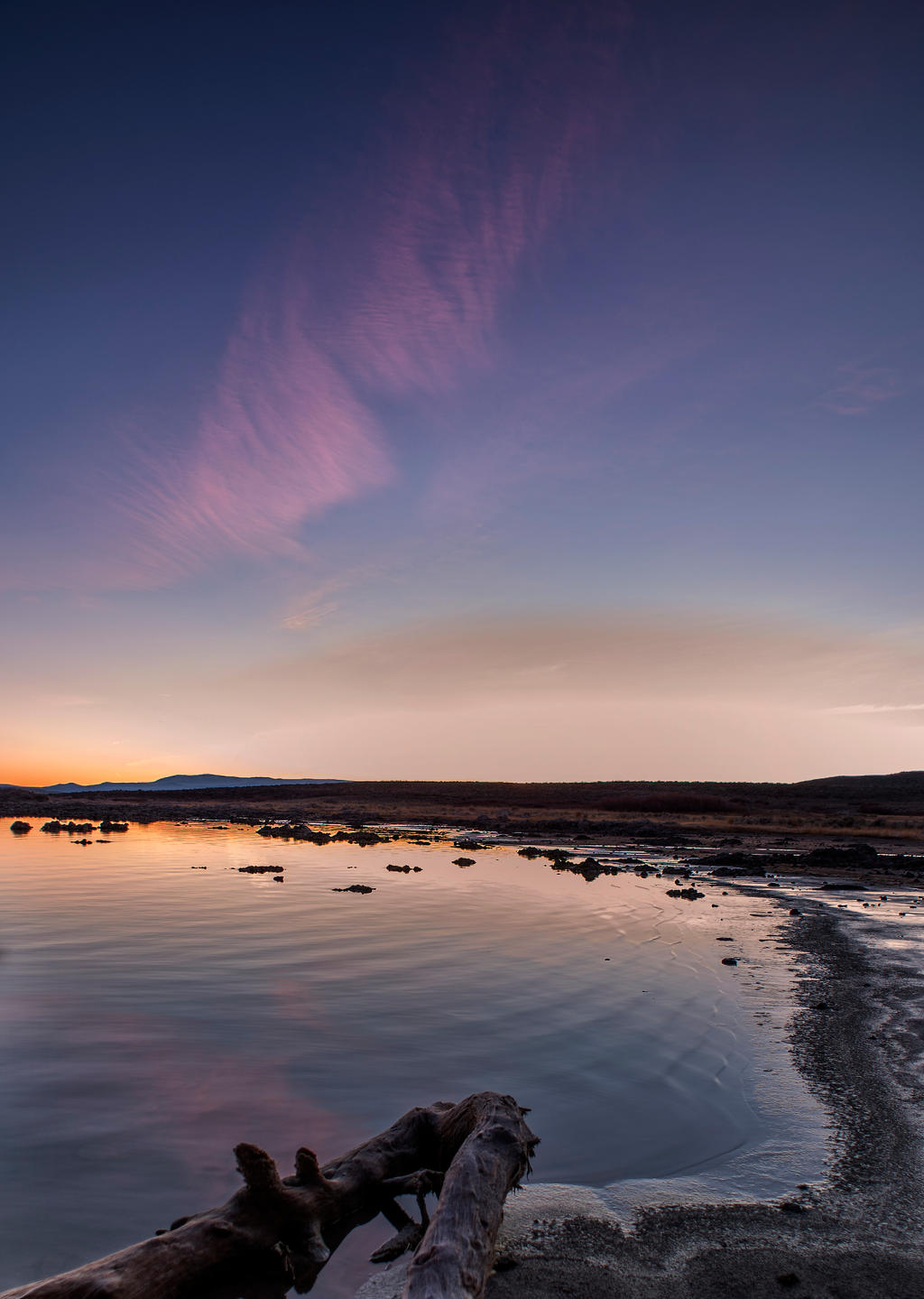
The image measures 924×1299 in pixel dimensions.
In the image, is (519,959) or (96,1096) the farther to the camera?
(519,959)

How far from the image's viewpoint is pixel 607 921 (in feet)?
60.1

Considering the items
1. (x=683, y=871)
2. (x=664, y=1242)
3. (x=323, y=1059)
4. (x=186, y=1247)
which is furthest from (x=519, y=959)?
(x=683, y=871)

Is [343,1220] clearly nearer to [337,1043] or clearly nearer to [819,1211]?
[819,1211]

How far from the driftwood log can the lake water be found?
0.93 feet

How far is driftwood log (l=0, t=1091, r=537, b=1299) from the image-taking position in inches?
161

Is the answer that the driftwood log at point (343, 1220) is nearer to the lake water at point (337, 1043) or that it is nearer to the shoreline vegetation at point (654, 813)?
the lake water at point (337, 1043)

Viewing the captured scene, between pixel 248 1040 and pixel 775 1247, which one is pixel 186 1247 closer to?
pixel 775 1247

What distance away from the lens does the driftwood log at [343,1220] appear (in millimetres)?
4094

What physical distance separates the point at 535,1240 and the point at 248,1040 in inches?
206

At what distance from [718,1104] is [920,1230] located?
103 inches

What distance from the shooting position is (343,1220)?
5484 mm

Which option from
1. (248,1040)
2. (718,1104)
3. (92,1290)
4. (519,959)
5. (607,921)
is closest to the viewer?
(92,1290)

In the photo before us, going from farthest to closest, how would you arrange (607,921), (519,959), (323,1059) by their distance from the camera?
(607,921)
(519,959)
(323,1059)

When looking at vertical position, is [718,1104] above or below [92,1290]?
below
